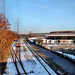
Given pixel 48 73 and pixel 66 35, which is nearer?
pixel 48 73

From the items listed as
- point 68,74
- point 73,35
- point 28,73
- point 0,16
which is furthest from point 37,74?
point 73,35

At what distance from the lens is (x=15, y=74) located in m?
6.05

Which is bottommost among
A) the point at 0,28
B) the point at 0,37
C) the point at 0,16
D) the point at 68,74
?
the point at 68,74

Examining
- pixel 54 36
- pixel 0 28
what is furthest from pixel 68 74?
pixel 54 36

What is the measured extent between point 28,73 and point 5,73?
1.66m

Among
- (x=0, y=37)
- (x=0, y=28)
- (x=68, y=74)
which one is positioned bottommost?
(x=68, y=74)

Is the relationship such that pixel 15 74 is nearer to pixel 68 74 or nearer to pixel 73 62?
pixel 68 74

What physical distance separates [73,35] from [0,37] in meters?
38.1

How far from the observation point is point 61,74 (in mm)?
6164

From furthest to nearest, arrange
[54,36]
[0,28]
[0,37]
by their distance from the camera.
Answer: [54,36] → [0,28] → [0,37]

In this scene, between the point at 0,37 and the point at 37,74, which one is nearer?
the point at 37,74

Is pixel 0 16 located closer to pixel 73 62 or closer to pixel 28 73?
pixel 28 73

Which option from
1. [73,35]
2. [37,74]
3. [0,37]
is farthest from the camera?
[73,35]

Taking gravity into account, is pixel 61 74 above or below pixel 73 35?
below
